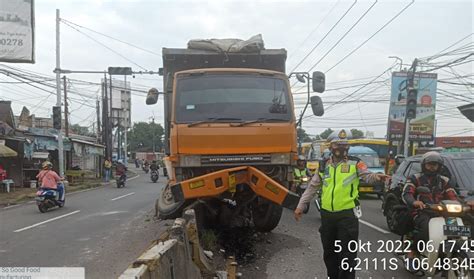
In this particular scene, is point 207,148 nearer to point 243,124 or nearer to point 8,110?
point 243,124

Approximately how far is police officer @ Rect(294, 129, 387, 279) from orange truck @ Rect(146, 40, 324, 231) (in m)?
1.42

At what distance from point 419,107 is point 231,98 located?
2147 cm

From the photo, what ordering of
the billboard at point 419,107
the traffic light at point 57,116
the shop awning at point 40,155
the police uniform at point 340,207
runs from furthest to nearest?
the shop awning at point 40,155
the billboard at point 419,107
the traffic light at point 57,116
the police uniform at point 340,207

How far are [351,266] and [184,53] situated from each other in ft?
17.5

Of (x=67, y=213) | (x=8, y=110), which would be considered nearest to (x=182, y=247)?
(x=67, y=213)

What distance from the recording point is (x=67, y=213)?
45.1ft

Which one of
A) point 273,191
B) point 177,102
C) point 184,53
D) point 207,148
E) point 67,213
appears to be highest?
point 184,53

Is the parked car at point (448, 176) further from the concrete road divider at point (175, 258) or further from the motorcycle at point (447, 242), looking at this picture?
the concrete road divider at point (175, 258)

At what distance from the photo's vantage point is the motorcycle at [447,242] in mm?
4867

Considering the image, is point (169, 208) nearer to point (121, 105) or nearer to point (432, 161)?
point (432, 161)

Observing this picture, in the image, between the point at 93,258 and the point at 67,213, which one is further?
the point at 67,213

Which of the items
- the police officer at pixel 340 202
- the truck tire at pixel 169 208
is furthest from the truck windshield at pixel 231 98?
the police officer at pixel 340 202

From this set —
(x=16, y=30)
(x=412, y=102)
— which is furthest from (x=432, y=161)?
(x=16, y=30)

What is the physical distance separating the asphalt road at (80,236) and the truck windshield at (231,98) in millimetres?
2654
